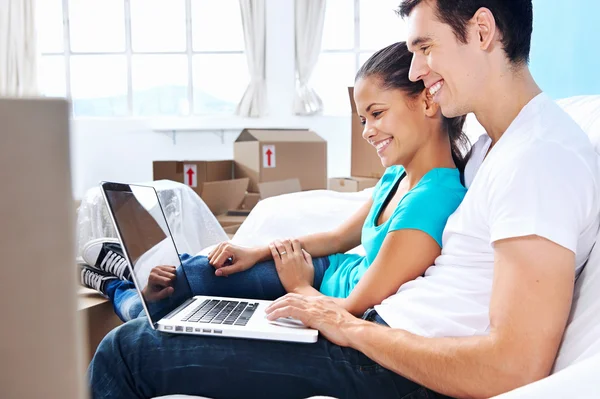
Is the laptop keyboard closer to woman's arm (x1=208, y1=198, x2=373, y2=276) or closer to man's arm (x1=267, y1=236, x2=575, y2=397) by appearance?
woman's arm (x1=208, y1=198, x2=373, y2=276)

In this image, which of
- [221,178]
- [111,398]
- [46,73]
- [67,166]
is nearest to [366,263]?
[111,398]

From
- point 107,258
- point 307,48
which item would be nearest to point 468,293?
point 107,258

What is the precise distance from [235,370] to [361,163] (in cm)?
227

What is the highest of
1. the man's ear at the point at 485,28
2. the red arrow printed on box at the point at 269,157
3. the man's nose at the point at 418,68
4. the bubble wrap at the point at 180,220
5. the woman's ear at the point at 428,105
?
the man's ear at the point at 485,28

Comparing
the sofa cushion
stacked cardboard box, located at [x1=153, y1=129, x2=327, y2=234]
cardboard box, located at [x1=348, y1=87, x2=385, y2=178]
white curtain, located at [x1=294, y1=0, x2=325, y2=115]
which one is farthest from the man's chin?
white curtain, located at [x1=294, y1=0, x2=325, y2=115]

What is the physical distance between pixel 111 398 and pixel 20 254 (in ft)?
2.22

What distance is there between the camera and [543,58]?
5.96 ft

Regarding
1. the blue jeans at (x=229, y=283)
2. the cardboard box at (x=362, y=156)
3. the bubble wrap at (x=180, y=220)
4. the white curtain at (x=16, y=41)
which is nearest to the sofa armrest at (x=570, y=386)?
the blue jeans at (x=229, y=283)

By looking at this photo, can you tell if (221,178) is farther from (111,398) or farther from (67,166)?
(67,166)

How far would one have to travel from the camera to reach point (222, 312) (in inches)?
40.2

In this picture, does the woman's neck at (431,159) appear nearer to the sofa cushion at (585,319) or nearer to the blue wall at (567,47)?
the sofa cushion at (585,319)

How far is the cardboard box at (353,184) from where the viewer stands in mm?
2967

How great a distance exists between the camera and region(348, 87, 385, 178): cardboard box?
2916 millimetres

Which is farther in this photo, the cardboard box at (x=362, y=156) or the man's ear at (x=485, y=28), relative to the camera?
the cardboard box at (x=362, y=156)
